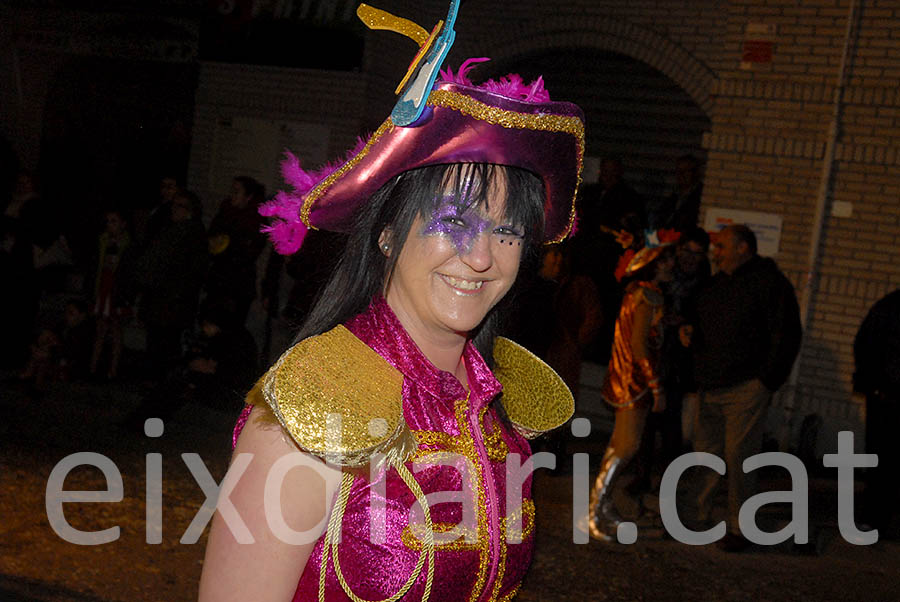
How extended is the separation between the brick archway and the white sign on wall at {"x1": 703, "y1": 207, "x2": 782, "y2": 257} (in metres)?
1.31

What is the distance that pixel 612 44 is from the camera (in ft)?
36.4

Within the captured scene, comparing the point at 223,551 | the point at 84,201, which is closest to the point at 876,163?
the point at 223,551

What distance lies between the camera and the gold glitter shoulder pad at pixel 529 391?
2.44 metres

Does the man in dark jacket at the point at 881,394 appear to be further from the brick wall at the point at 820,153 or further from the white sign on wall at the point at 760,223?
the white sign on wall at the point at 760,223

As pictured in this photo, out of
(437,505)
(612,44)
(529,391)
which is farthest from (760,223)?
(437,505)

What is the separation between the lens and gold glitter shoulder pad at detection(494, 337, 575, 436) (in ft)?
8.00

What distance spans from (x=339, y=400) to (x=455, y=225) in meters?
0.42

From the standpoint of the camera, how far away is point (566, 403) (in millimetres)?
2502

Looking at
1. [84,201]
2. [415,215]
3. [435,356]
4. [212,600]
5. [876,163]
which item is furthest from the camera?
[84,201]

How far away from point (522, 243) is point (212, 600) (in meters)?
0.93

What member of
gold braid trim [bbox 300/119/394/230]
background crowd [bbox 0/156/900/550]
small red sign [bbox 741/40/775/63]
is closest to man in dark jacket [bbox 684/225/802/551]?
background crowd [bbox 0/156/900/550]

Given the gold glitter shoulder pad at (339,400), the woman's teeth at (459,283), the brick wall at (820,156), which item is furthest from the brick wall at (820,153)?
the gold glitter shoulder pad at (339,400)

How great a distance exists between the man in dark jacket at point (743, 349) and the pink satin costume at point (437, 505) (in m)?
4.60

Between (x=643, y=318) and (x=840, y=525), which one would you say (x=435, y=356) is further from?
(x=840, y=525)
